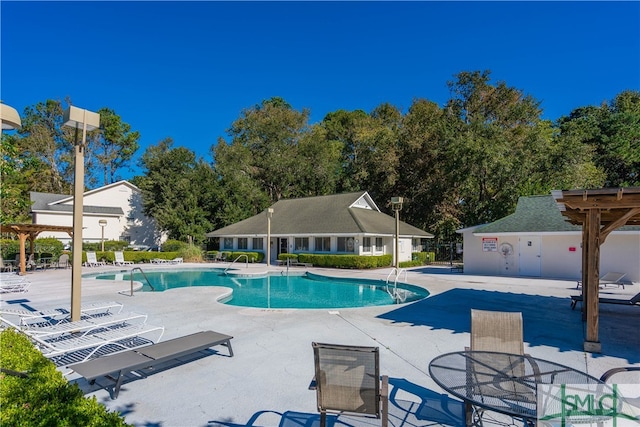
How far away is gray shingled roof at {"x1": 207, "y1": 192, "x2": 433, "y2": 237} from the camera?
2475 centimetres

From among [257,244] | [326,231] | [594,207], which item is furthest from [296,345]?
[257,244]

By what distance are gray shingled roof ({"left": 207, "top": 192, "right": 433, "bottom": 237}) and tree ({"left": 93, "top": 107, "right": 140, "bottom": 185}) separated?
25072 millimetres

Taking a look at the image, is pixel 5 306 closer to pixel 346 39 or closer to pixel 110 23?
pixel 110 23

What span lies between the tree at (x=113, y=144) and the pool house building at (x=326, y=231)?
2496 cm

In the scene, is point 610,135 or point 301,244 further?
point 610,135

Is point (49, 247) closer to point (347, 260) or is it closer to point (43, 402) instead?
→ point (347, 260)

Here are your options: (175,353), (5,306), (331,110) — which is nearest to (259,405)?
(175,353)

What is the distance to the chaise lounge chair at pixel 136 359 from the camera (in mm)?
4383

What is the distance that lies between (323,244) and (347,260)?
3751 mm

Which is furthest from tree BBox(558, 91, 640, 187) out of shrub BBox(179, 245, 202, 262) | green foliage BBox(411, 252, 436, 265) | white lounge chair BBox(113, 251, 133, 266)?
white lounge chair BBox(113, 251, 133, 266)

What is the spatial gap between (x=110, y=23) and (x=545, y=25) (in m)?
19.6

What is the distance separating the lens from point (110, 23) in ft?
58.5

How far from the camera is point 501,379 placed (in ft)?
11.5

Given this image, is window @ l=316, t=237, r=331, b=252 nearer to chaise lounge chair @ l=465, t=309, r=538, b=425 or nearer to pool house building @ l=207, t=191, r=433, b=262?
pool house building @ l=207, t=191, r=433, b=262
